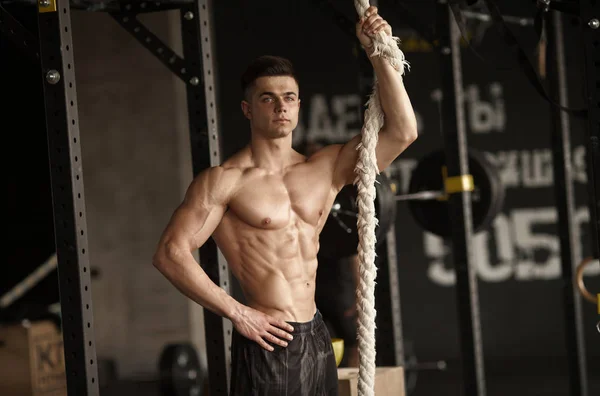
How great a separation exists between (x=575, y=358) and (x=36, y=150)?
4615 millimetres

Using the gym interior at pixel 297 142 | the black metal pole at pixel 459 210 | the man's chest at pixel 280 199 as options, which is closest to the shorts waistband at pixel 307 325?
the man's chest at pixel 280 199

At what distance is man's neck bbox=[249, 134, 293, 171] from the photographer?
2.68 m

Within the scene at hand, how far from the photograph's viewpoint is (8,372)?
5379 mm

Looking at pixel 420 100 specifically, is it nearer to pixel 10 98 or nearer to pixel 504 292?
pixel 504 292

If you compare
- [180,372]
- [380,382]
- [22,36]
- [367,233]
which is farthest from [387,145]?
[180,372]

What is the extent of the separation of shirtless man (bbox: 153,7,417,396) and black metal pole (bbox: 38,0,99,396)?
34 cm

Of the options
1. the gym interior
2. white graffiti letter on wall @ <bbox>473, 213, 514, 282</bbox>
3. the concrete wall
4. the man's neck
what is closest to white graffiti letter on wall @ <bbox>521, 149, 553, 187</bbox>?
the gym interior

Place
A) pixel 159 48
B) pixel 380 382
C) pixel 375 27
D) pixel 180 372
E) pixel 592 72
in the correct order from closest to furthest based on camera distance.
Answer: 1. pixel 375 27
2. pixel 592 72
3. pixel 159 48
4. pixel 380 382
5. pixel 180 372

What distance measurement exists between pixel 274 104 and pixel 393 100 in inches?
13.6

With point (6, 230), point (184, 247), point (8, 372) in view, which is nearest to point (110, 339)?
point (6, 230)

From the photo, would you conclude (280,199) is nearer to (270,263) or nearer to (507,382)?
(270,263)

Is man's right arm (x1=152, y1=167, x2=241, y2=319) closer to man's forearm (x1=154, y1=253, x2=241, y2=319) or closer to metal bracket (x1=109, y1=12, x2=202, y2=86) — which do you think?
man's forearm (x1=154, y1=253, x2=241, y2=319)

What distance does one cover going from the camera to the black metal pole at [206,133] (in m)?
3.20

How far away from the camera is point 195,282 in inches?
101
